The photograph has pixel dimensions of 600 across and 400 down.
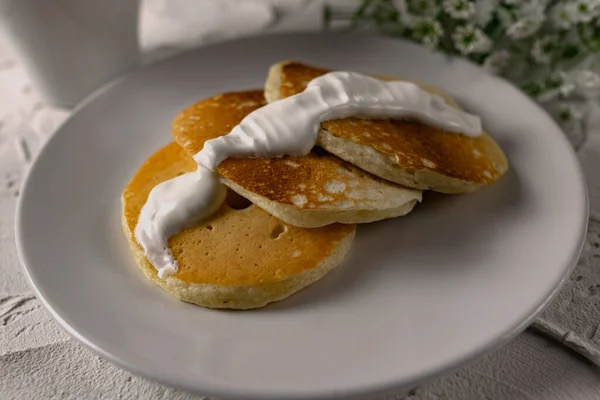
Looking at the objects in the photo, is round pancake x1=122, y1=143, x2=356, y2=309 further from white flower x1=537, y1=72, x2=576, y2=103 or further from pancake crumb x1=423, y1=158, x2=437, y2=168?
white flower x1=537, y1=72, x2=576, y2=103

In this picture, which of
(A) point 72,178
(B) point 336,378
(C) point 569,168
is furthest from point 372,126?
(A) point 72,178

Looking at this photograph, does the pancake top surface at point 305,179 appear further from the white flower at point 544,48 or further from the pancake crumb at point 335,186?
the white flower at point 544,48

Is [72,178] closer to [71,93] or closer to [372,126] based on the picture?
[71,93]

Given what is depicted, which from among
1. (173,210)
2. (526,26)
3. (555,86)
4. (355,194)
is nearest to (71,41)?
(173,210)

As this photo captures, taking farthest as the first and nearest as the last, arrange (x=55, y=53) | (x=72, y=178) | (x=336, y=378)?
(x=55, y=53), (x=72, y=178), (x=336, y=378)

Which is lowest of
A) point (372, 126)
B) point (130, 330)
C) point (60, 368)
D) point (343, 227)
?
point (60, 368)

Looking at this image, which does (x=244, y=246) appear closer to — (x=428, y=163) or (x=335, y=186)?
(x=335, y=186)

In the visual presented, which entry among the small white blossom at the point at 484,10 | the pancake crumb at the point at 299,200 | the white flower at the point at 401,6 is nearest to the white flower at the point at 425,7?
the white flower at the point at 401,6
